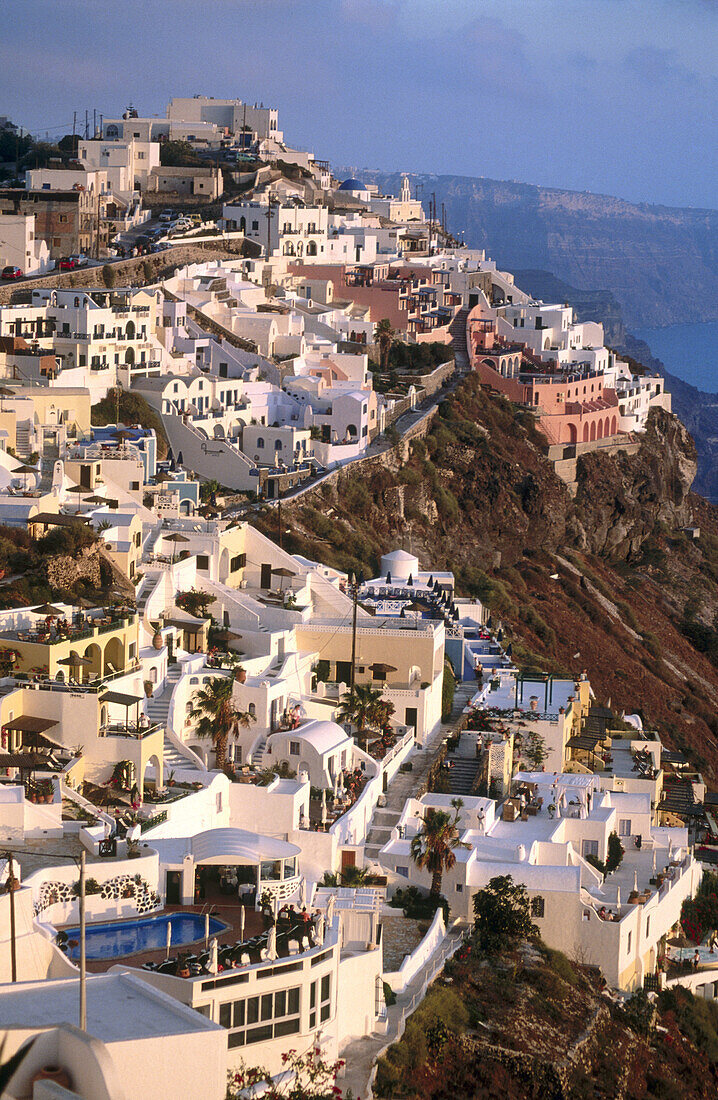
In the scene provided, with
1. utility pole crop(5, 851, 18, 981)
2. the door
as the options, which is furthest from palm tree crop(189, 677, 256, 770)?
utility pole crop(5, 851, 18, 981)

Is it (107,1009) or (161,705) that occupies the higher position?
(161,705)

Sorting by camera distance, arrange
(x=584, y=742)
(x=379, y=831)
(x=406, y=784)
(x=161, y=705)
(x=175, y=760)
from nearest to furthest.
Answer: (x=175, y=760) < (x=379, y=831) < (x=161, y=705) < (x=406, y=784) < (x=584, y=742)

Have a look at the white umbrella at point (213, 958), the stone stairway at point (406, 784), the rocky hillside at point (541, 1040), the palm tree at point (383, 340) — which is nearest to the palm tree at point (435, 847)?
the stone stairway at point (406, 784)

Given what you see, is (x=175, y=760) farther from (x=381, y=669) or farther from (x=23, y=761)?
(x=381, y=669)

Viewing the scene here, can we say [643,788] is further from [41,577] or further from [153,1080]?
[153,1080]

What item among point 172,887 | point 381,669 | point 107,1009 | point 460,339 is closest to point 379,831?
point 381,669

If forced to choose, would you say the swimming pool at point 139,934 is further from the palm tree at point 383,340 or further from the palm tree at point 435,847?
the palm tree at point 383,340

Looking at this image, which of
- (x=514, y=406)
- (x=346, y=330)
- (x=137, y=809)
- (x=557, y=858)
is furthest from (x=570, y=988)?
(x=514, y=406)
